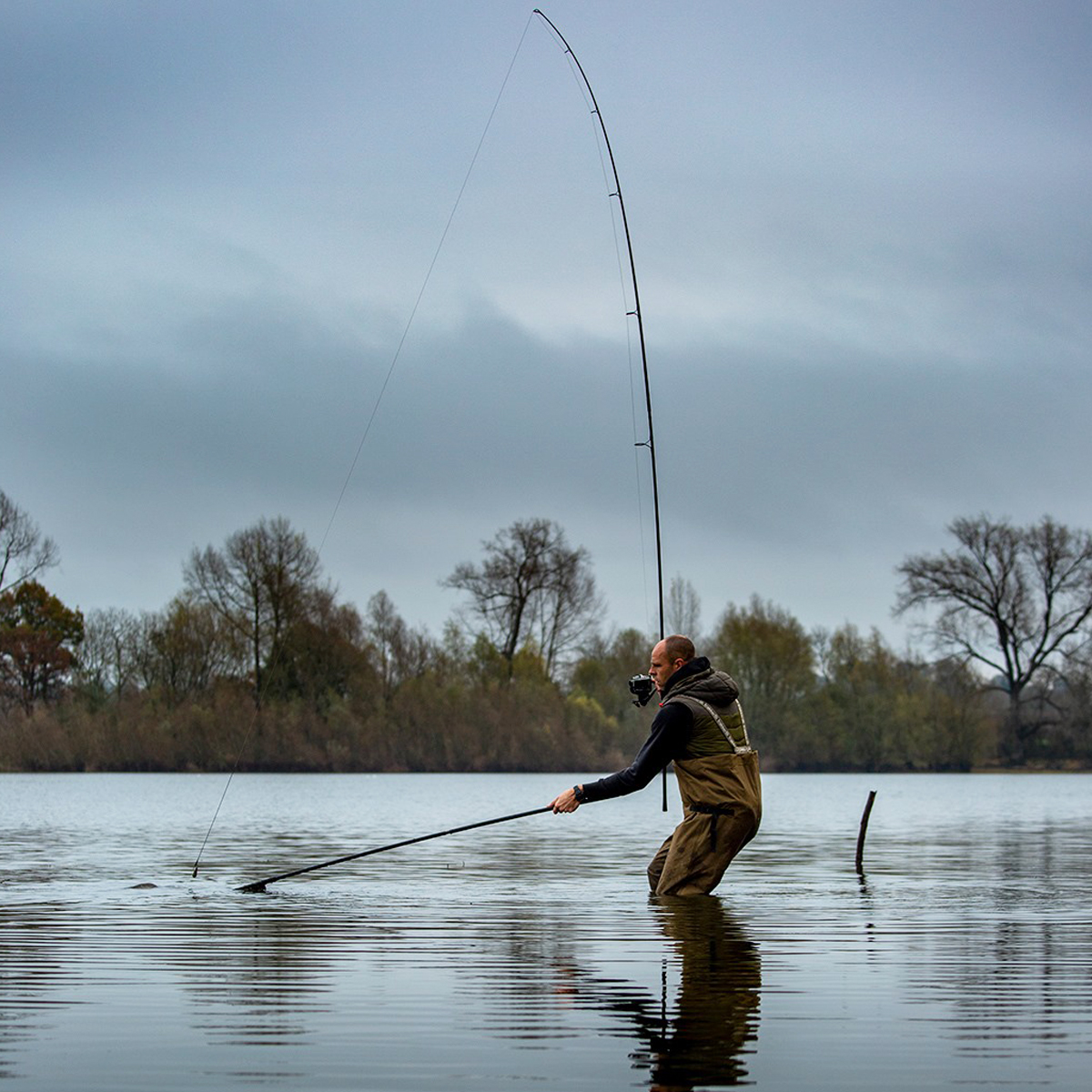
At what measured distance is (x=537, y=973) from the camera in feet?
29.2

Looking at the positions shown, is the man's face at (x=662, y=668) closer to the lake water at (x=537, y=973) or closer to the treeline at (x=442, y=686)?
the lake water at (x=537, y=973)

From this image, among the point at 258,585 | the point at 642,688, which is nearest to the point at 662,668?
the point at 642,688

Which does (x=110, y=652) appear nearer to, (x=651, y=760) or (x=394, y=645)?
(x=394, y=645)

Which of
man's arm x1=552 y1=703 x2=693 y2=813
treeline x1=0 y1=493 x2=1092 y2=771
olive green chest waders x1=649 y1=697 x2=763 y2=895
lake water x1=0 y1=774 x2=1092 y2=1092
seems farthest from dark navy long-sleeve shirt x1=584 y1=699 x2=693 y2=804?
treeline x1=0 y1=493 x2=1092 y2=771

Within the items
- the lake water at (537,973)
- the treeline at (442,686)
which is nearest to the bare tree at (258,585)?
the treeline at (442,686)

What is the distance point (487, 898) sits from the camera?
46.1ft

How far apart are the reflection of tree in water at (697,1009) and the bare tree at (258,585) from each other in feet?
192

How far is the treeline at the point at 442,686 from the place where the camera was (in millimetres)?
69250

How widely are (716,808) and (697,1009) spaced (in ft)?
14.2

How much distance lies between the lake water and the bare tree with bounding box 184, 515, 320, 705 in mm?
47644

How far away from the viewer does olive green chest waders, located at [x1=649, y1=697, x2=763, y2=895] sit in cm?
1178

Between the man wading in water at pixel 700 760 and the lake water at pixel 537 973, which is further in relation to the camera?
the man wading in water at pixel 700 760

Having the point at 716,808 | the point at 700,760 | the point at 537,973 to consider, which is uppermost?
the point at 700,760

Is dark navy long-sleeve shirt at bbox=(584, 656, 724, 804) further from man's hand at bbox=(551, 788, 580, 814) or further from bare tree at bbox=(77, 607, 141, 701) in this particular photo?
bare tree at bbox=(77, 607, 141, 701)
